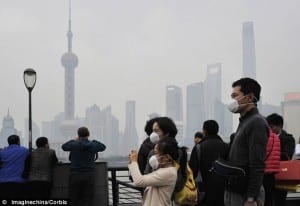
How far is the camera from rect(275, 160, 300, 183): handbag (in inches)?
239

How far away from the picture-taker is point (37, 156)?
8328mm

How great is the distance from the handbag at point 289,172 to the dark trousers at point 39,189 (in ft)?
13.7

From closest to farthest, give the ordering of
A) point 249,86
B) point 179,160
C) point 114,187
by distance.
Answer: point 249,86
point 179,160
point 114,187

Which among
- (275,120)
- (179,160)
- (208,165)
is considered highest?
(275,120)

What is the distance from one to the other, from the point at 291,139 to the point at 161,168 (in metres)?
2.90

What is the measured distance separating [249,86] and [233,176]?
807mm

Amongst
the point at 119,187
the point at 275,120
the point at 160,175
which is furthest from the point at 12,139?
the point at 160,175

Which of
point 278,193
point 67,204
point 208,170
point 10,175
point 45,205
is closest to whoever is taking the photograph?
point 208,170

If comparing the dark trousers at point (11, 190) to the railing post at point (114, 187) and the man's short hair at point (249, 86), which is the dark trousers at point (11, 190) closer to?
the railing post at point (114, 187)

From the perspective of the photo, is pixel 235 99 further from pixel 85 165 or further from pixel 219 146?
pixel 85 165

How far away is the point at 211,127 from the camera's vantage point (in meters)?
5.95

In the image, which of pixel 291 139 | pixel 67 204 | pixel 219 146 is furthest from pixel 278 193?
pixel 67 204

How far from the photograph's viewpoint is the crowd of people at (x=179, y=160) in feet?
13.2

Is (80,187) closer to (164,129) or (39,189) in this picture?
(39,189)
